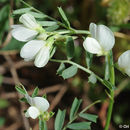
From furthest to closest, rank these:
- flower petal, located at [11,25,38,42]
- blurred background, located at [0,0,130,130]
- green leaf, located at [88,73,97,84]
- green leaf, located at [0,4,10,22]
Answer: blurred background, located at [0,0,130,130] → green leaf, located at [0,4,10,22] → green leaf, located at [88,73,97,84] → flower petal, located at [11,25,38,42]

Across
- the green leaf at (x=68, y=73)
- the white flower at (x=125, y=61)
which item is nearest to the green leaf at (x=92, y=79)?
the green leaf at (x=68, y=73)

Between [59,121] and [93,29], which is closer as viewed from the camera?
[93,29]

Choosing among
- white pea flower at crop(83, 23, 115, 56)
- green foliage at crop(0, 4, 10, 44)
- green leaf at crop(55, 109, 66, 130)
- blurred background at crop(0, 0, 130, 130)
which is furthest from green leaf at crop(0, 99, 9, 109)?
white pea flower at crop(83, 23, 115, 56)

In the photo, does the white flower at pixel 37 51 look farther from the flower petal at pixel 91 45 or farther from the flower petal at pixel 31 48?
the flower petal at pixel 91 45

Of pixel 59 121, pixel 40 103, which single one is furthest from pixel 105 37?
pixel 59 121

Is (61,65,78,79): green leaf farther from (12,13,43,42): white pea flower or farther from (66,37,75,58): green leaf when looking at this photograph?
(12,13,43,42): white pea flower

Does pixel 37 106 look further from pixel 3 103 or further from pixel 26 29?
pixel 3 103
